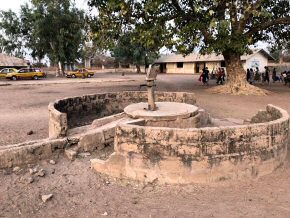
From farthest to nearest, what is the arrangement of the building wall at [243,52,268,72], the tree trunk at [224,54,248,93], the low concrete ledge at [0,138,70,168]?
1. the building wall at [243,52,268,72]
2. the tree trunk at [224,54,248,93]
3. the low concrete ledge at [0,138,70,168]

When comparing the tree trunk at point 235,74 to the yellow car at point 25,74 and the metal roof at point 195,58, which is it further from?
the yellow car at point 25,74

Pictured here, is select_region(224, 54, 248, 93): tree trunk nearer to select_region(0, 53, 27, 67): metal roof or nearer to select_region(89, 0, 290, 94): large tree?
select_region(89, 0, 290, 94): large tree

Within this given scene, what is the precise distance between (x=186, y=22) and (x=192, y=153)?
14.0m

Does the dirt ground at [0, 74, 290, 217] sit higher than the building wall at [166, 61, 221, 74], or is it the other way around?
the building wall at [166, 61, 221, 74]

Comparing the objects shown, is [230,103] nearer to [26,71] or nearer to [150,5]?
[150,5]

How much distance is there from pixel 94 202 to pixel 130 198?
0.54m

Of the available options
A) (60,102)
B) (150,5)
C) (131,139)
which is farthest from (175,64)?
(131,139)

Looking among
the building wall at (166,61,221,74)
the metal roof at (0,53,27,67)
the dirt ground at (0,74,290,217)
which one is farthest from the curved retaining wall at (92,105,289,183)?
the building wall at (166,61,221,74)

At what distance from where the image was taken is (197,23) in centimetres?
1566

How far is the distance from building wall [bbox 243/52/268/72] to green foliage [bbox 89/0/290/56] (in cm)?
1950

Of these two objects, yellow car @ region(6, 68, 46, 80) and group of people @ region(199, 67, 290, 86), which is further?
yellow car @ region(6, 68, 46, 80)

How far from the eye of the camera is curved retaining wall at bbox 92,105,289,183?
5.00 m

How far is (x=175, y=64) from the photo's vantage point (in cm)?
4694

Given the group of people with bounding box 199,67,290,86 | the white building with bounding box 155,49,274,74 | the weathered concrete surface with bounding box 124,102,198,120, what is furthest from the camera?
the white building with bounding box 155,49,274,74
